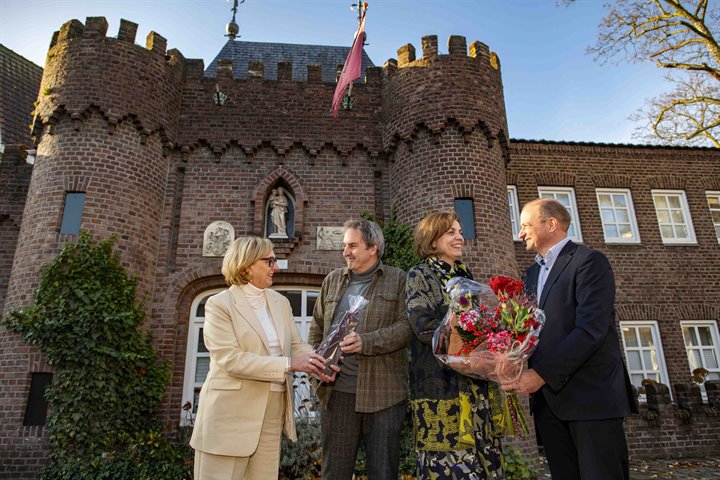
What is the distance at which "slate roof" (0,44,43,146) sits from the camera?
12.0m

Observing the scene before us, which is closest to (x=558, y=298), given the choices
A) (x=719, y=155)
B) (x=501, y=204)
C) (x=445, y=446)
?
(x=445, y=446)

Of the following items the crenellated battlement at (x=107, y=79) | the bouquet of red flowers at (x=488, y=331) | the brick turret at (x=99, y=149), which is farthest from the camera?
the crenellated battlement at (x=107, y=79)

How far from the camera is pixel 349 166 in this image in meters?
9.75

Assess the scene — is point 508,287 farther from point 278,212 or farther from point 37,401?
point 37,401

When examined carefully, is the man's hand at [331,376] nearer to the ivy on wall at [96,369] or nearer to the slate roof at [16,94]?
the ivy on wall at [96,369]

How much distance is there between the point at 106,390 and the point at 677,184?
13.4 m

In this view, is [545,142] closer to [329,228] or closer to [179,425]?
[329,228]

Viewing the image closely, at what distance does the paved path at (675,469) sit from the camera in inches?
279

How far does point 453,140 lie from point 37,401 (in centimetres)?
828

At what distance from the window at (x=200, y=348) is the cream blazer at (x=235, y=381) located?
→ 4889 millimetres

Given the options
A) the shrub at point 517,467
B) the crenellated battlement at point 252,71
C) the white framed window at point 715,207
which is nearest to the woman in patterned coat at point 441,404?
the shrub at point 517,467

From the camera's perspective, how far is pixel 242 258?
3.18 metres

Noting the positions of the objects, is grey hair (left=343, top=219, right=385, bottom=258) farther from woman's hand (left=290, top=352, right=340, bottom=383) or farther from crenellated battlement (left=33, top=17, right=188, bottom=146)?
crenellated battlement (left=33, top=17, right=188, bottom=146)

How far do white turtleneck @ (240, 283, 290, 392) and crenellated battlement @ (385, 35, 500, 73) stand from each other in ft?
25.6
